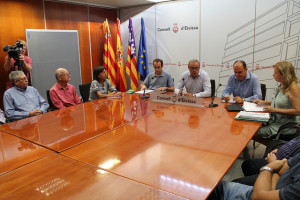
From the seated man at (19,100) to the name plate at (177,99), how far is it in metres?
1.51

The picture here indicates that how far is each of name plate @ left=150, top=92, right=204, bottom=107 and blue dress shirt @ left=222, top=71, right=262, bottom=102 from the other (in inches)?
28.1

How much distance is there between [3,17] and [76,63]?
1.62 meters

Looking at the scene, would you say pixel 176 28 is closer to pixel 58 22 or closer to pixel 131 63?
pixel 131 63

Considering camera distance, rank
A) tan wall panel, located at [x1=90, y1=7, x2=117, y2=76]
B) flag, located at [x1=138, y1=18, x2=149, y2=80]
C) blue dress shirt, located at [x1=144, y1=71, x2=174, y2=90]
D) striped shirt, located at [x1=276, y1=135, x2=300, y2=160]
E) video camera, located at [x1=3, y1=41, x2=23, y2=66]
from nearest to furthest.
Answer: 1. striped shirt, located at [x1=276, y1=135, x2=300, y2=160]
2. video camera, located at [x1=3, y1=41, x2=23, y2=66]
3. blue dress shirt, located at [x1=144, y1=71, x2=174, y2=90]
4. tan wall panel, located at [x1=90, y1=7, x2=117, y2=76]
5. flag, located at [x1=138, y1=18, x2=149, y2=80]

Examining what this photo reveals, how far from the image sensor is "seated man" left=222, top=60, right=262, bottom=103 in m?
3.26

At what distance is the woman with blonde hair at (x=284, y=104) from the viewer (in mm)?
2506

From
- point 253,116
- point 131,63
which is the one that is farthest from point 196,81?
point 131,63

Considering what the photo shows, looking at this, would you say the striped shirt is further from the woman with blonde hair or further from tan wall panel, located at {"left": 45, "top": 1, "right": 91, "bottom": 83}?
tan wall panel, located at {"left": 45, "top": 1, "right": 91, "bottom": 83}

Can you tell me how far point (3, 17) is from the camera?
13.3ft

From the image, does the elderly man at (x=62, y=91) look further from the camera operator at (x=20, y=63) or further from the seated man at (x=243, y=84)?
the seated man at (x=243, y=84)

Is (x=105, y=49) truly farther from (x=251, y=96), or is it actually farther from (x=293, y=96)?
(x=293, y=96)

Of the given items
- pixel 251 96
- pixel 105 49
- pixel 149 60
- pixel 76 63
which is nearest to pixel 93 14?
pixel 105 49

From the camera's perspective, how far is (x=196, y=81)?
4.00 metres

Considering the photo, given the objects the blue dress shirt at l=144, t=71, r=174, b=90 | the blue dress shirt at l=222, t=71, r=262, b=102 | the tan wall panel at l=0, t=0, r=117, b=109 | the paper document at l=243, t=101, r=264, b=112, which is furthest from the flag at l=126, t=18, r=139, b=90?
the paper document at l=243, t=101, r=264, b=112
